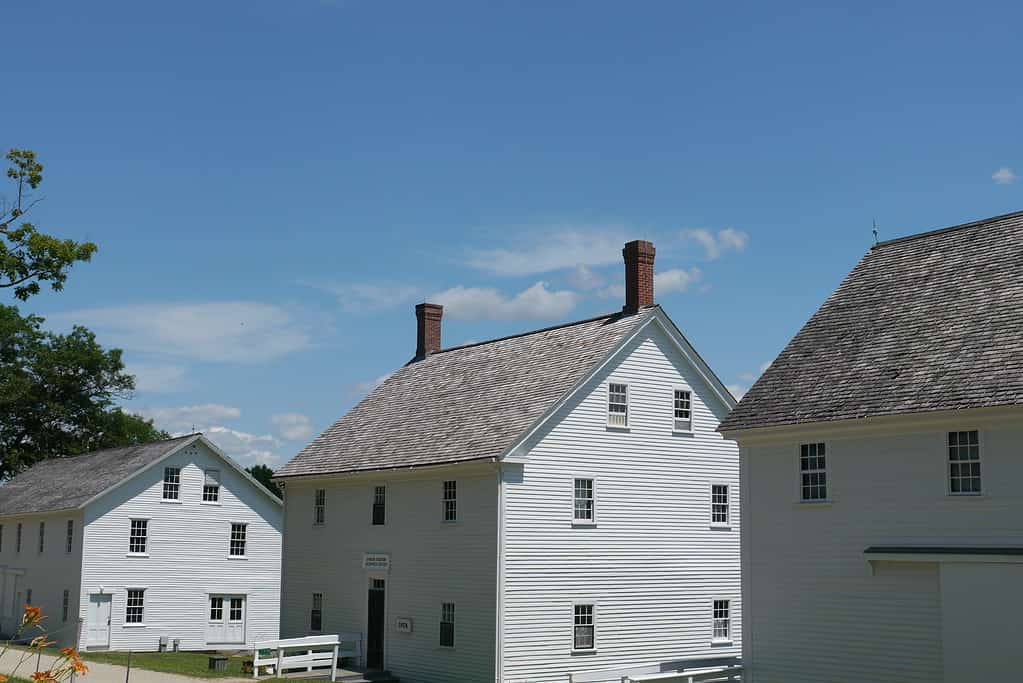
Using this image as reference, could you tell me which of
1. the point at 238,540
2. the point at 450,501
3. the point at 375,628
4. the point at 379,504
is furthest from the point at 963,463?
the point at 238,540

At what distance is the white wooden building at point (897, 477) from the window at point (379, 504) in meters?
12.6

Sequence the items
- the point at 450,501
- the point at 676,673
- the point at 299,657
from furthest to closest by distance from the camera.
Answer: the point at 299,657 → the point at 450,501 → the point at 676,673

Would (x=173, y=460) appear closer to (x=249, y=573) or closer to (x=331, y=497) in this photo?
(x=249, y=573)

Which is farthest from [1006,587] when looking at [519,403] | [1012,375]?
[519,403]

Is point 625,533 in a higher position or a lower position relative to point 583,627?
higher

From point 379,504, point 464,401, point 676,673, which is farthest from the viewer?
point 464,401

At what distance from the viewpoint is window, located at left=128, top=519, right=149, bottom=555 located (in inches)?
1747

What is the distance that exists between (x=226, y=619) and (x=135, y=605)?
395cm

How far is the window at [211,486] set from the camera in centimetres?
4672

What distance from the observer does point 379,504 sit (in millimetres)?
33375

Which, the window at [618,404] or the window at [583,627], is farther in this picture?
the window at [618,404]

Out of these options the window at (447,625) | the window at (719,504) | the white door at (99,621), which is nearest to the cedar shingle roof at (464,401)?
the window at (447,625)

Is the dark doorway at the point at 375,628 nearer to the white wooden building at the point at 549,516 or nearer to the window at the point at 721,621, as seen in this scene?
the white wooden building at the point at 549,516

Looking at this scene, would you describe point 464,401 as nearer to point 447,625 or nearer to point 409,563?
point 409,563
